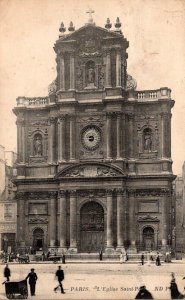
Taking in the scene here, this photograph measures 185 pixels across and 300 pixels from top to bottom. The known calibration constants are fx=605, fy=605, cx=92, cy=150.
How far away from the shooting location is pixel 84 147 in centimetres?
4797

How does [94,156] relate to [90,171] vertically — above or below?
above

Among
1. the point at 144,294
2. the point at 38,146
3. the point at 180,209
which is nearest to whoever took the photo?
the point at 144,294

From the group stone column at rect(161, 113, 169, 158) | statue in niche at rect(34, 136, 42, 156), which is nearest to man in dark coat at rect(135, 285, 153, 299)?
stone column at rect(161, 113, 169, 158)

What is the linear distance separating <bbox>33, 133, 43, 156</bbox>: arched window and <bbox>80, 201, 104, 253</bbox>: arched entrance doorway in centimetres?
586

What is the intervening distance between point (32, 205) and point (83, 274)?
701 inches

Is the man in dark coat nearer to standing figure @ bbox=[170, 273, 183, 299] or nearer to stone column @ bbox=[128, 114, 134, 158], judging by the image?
standing figure @ bbox=[170, 273, 183, 299]

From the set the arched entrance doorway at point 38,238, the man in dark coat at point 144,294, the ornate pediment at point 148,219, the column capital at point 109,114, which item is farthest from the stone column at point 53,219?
the man in dark coat at point 144,294

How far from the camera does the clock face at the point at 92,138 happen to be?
157ft

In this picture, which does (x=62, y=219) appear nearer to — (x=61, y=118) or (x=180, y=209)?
(x=61, y=118)

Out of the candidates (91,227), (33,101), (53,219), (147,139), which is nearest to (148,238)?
(91,227)

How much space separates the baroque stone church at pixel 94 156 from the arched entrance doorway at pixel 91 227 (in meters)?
0.08

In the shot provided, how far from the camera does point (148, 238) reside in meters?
46.8

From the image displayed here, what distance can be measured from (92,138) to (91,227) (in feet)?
22.9

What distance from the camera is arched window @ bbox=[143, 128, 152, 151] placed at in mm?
47625
